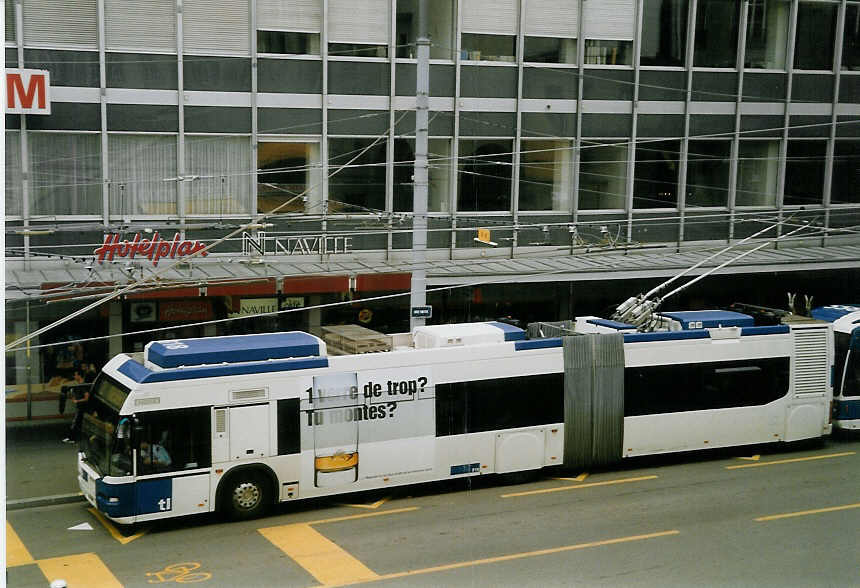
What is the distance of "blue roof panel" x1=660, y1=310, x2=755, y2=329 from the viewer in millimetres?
13297

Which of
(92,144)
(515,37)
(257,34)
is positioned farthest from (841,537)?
(92,144)

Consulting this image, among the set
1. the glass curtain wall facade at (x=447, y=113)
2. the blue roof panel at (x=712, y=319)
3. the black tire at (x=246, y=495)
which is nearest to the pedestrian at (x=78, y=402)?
the black tire at (x=246, y=495)

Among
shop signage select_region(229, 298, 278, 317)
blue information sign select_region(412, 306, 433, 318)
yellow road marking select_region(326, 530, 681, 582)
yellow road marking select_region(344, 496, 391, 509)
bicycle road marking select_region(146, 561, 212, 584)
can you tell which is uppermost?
blue information sign select_region(412, 306, 433, 318)

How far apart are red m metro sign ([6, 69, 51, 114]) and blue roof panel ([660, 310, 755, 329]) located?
8.39 metres

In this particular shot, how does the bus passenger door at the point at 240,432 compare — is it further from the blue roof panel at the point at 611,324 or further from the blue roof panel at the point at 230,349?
the blue roof panel at the point at 611,324

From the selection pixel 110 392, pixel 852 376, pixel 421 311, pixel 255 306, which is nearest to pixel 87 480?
pixel 110 392

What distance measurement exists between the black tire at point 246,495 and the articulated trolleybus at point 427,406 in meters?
0.02

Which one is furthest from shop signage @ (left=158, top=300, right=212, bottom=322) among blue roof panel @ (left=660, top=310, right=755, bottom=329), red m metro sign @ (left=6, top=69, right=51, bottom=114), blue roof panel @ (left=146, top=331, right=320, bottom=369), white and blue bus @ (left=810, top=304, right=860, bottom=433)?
white and blue bus @ (left=810, top=304, right=860, bottom=433)

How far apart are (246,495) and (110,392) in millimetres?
1810

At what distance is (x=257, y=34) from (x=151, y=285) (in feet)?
11.1

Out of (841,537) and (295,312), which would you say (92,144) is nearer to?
(295,312)

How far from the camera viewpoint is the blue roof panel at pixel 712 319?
13.3 m

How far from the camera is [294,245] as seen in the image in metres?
12.8

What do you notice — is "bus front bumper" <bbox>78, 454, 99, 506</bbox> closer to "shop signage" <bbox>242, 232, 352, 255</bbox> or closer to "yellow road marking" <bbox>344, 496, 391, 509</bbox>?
"yellow road marking" <bbox>344, 496, 391, 509</bbox>
